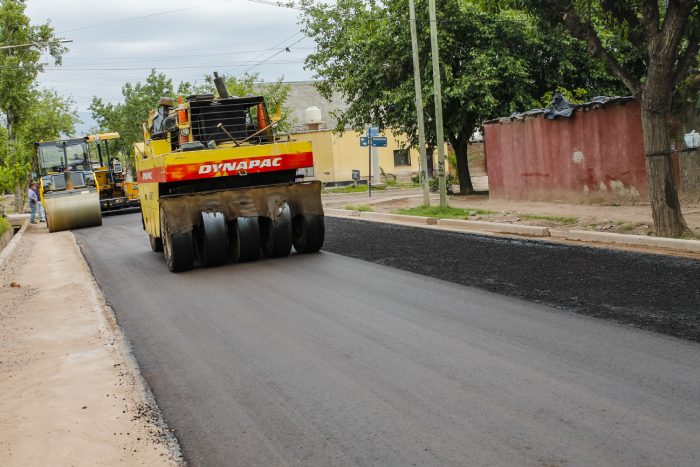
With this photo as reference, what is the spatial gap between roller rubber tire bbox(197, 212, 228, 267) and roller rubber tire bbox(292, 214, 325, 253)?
1575 millimetres

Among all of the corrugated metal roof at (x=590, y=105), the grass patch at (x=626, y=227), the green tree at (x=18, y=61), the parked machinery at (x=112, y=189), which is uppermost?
the green tree at (x=18, y=61)

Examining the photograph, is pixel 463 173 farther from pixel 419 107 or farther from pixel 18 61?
pixel 18 61

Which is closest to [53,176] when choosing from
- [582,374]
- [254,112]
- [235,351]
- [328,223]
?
[328,223]

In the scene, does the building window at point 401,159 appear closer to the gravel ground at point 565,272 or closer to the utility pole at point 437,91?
the utility pole at point 437,91

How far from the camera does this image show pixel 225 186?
46.3 ft

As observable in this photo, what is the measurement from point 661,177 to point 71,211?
21.0m

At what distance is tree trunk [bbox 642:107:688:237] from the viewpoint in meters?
13.4

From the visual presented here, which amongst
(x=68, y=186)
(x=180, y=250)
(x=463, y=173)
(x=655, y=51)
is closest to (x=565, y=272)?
(x=655, y=51)

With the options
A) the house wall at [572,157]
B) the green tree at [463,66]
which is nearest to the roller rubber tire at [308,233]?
the house wall at [572,157]

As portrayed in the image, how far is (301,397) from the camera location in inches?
233

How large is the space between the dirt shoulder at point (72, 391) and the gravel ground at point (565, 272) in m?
4.51

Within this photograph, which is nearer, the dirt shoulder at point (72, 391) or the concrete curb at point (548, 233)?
the dirt shoulder at point (72, 391)

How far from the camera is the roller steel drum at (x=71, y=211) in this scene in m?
28.1

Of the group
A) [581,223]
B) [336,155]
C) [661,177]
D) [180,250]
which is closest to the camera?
[180,250]
